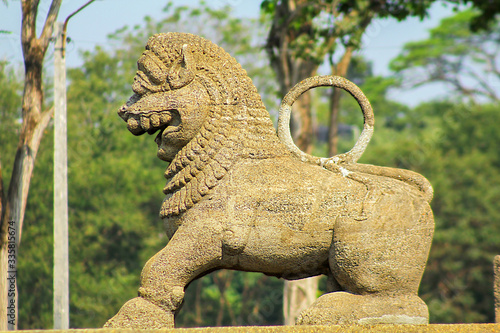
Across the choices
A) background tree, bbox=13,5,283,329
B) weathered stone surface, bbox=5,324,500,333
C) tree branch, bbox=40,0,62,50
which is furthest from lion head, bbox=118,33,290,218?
background tree, bbox=13,5,283,329

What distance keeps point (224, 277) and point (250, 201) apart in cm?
1451

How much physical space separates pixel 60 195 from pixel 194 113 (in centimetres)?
371

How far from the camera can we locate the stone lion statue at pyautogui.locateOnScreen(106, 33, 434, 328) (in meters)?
3.68

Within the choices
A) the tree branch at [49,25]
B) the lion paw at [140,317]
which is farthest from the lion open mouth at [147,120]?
the tree branch at [49,25]

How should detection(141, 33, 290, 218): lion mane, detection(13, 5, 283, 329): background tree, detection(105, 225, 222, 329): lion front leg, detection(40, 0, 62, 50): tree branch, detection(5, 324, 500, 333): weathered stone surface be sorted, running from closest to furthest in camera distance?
detection(5, 324, 500, 333): weathered stone surface
detection(105, 225, 222, 329): lion front leg
detection(141, 33, 290, 218): lion mane
detection(40, 0, 62, 50): tree branch
detection(13, 5, 283, 329): background tree

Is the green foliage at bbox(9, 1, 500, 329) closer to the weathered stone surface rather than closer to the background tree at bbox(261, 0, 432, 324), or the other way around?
the background tree at bbox(261, 0, 432, 324)

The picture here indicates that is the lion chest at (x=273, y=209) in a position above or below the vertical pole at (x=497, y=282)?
above

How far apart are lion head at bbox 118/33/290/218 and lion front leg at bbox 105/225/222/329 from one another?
0.81ft

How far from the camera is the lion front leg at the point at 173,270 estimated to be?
3.64 m

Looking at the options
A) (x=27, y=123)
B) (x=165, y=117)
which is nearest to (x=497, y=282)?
(x=165, y=117)

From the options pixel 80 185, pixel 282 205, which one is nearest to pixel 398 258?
pixel 282 205

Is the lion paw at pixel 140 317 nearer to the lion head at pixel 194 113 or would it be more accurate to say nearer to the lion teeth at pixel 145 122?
the lion head at pixel 194 113

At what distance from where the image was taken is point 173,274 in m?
3.67

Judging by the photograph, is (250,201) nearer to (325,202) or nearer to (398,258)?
(325,202)
